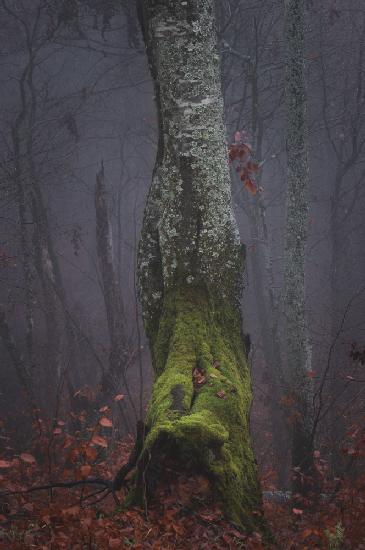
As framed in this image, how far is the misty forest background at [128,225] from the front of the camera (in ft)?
34.4

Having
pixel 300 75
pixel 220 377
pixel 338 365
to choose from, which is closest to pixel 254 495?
pixel 220 377

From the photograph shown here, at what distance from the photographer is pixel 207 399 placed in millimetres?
2756

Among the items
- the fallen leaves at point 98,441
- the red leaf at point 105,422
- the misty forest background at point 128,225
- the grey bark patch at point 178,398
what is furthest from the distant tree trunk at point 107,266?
the grey bark patch at point 178,398

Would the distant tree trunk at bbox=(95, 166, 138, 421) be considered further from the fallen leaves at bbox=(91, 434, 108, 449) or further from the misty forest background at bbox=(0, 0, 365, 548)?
the fallen leaves at bbox=(91, 434, 108, 449)

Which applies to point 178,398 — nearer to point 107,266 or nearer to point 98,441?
point 98,441

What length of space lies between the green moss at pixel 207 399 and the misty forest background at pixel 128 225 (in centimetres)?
182

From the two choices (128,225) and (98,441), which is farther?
(128,225)

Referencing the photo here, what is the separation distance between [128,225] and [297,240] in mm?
17469

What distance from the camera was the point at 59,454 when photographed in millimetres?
10227

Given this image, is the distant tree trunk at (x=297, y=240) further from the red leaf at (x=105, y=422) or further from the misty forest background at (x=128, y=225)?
the red leaf at (x=105, y=422)

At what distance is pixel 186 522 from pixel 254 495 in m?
0.56

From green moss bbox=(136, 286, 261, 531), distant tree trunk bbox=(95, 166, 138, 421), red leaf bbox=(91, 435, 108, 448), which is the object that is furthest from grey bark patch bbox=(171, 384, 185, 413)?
distant tree trunk bbox=(95, 166, 138, 421)

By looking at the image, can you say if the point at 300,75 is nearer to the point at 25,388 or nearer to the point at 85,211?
the point at 25,388

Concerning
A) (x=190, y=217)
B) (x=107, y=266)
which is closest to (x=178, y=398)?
(x=190, y=217)
